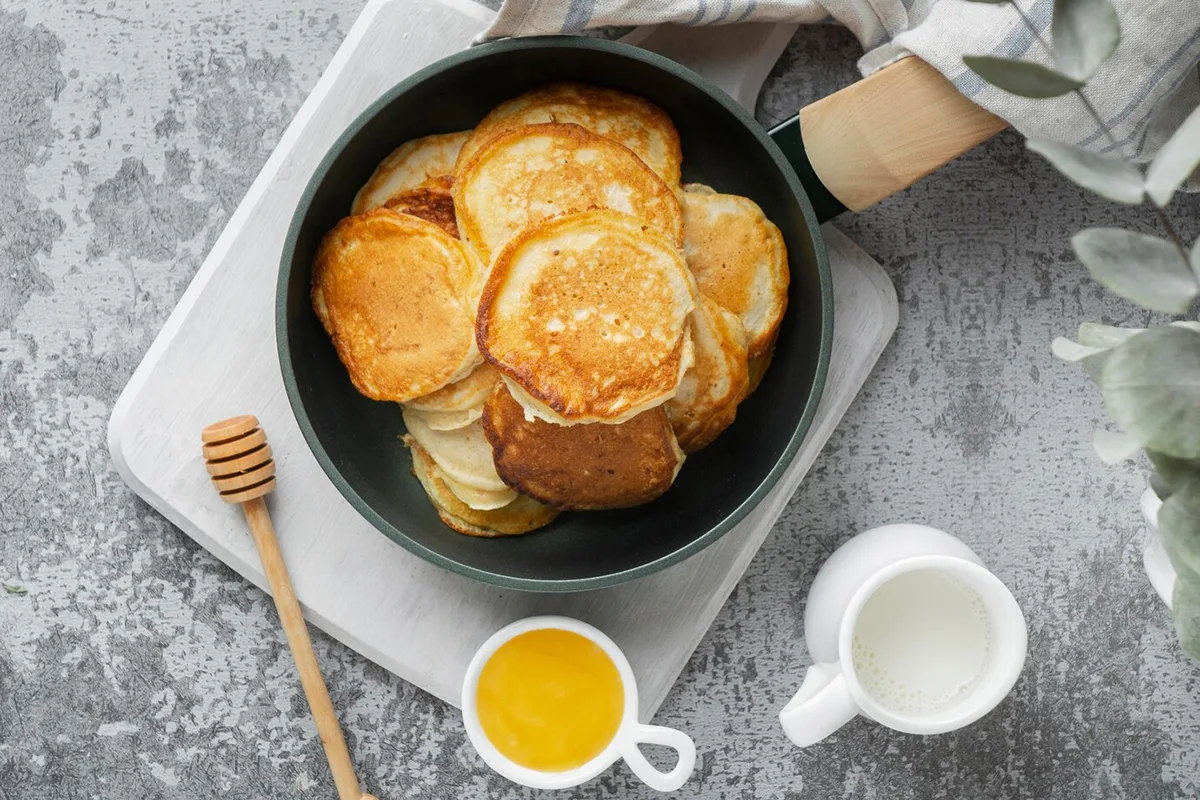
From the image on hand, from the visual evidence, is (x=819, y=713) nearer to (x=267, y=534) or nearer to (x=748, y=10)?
(x=267, y=534)

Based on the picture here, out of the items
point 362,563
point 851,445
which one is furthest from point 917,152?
point 362,563

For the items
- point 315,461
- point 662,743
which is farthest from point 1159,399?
point 315,461

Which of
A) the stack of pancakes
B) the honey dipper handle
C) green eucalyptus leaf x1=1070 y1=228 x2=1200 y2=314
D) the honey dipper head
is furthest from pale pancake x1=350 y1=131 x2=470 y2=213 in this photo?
green eucalyptus leaf x1=1070 y1=228 x2=1200 y2=314

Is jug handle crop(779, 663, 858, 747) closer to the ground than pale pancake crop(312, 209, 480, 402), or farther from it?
Result: closer to the ground

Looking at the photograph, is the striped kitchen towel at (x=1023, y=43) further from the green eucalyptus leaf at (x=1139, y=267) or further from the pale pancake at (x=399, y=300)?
the green eucalyptus leaf at (x=1139, y=267)

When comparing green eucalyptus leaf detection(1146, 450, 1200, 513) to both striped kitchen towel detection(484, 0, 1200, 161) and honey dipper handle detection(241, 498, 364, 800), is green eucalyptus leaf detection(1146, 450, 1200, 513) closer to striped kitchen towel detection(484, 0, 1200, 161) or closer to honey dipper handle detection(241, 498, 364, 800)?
striped kitchen towel detection(484, 0, 1200, 161)

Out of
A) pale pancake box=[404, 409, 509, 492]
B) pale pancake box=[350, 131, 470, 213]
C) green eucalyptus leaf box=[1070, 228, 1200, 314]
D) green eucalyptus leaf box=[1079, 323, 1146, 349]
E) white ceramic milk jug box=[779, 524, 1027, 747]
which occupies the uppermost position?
green eucalyptus leaf box=[1070, 228, 1200, 314]

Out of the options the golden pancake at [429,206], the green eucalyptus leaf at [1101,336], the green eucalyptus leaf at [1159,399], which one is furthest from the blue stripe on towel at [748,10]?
the green eucalyptus leaf at [1159,399]
